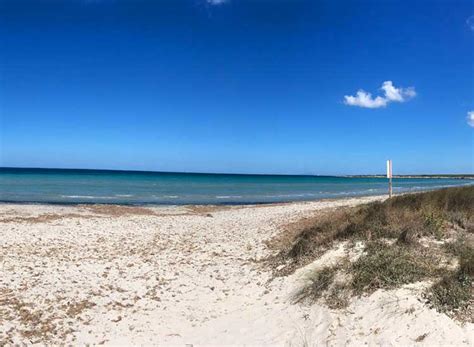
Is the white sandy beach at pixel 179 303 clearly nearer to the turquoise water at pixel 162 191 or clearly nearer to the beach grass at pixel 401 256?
the beach grass at pixel 401 256

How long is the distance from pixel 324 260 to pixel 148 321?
3.89m

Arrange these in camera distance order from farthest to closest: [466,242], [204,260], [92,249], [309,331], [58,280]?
[92,249]
[204,260]
[58,280]
[466,242]
[309,331]

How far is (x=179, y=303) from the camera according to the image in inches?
310

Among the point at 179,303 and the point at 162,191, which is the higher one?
the point at 162,191

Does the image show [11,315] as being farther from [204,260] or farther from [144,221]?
[144,221]

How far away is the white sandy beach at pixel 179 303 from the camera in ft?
19.4

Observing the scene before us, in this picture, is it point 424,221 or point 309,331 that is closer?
point 309,331

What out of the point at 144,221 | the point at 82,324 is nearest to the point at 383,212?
A: the point at 82,324

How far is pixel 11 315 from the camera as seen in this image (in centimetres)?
705

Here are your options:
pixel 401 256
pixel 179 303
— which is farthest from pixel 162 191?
pixel 401 256

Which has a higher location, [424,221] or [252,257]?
[424,221]

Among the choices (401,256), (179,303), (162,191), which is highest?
(401,256)

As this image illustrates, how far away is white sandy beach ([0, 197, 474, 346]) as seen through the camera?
5898 millimetres

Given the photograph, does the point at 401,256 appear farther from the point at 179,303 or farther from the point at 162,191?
the point at 162,191
